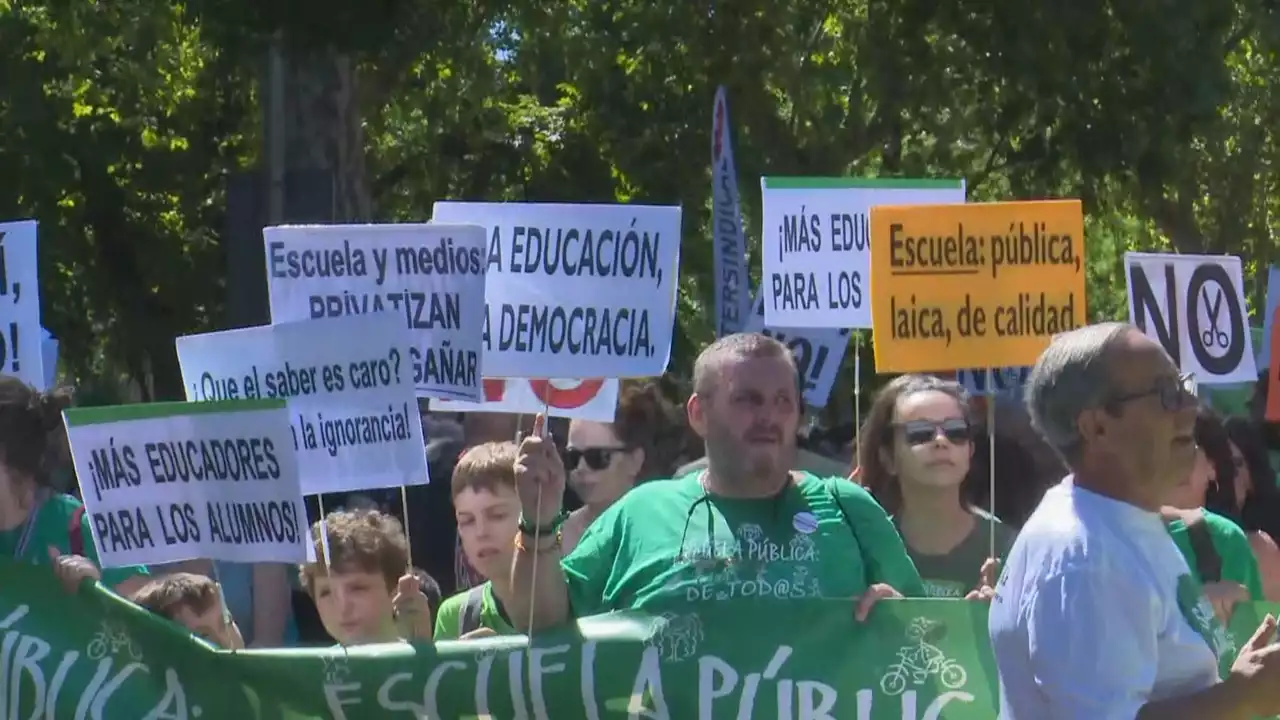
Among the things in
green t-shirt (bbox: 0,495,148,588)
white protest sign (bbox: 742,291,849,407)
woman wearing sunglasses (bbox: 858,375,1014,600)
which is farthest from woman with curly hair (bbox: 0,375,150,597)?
white protest sign (bbox: 742,291,849,407)

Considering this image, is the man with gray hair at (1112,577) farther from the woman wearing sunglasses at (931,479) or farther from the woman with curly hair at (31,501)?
the woman with curly hair at (31,501)

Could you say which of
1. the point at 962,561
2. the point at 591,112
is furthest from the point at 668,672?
the point at 591,112

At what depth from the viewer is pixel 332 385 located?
5266mm

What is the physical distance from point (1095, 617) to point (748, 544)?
5.16ft

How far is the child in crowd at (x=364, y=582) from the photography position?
5.12 m

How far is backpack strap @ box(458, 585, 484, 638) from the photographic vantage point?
16.9 feet

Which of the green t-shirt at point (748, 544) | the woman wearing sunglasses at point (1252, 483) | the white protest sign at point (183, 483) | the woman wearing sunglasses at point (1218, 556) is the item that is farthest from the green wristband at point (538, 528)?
the woman wearing sunglasses at point (1252, 483)

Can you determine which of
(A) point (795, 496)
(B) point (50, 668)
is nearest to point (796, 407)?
(A) point (795, 496)

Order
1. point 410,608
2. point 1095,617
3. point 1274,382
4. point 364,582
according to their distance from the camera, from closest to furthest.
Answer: point 1095,617
point 410,608
point 364,582
point 1274,382

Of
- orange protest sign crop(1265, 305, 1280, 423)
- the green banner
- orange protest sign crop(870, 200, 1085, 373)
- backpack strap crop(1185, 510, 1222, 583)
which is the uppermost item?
orange protest sign crop(870, 200, 1085, 373)

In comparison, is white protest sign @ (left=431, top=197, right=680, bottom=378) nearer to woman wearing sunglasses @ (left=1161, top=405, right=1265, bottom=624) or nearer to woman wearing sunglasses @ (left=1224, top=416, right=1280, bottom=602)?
woman wearing sunglasses @ (left=1161, top=405, right=1265, bottom=624)

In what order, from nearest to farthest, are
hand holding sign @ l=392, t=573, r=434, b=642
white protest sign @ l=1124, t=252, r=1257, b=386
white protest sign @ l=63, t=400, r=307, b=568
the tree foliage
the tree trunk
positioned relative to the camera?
white protest sign @ l=63, t=400, r=307, b=568 → hand holding sign @ l=392, t=573, r=434, b=642 → white protest sign @ l=1124, t=252, r=1257, b=386 → the tree trunk → the tree foliage

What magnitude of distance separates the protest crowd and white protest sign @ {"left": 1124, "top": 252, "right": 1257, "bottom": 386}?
0.06 m

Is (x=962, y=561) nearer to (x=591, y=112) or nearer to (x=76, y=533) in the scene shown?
(x=76, y=533)
